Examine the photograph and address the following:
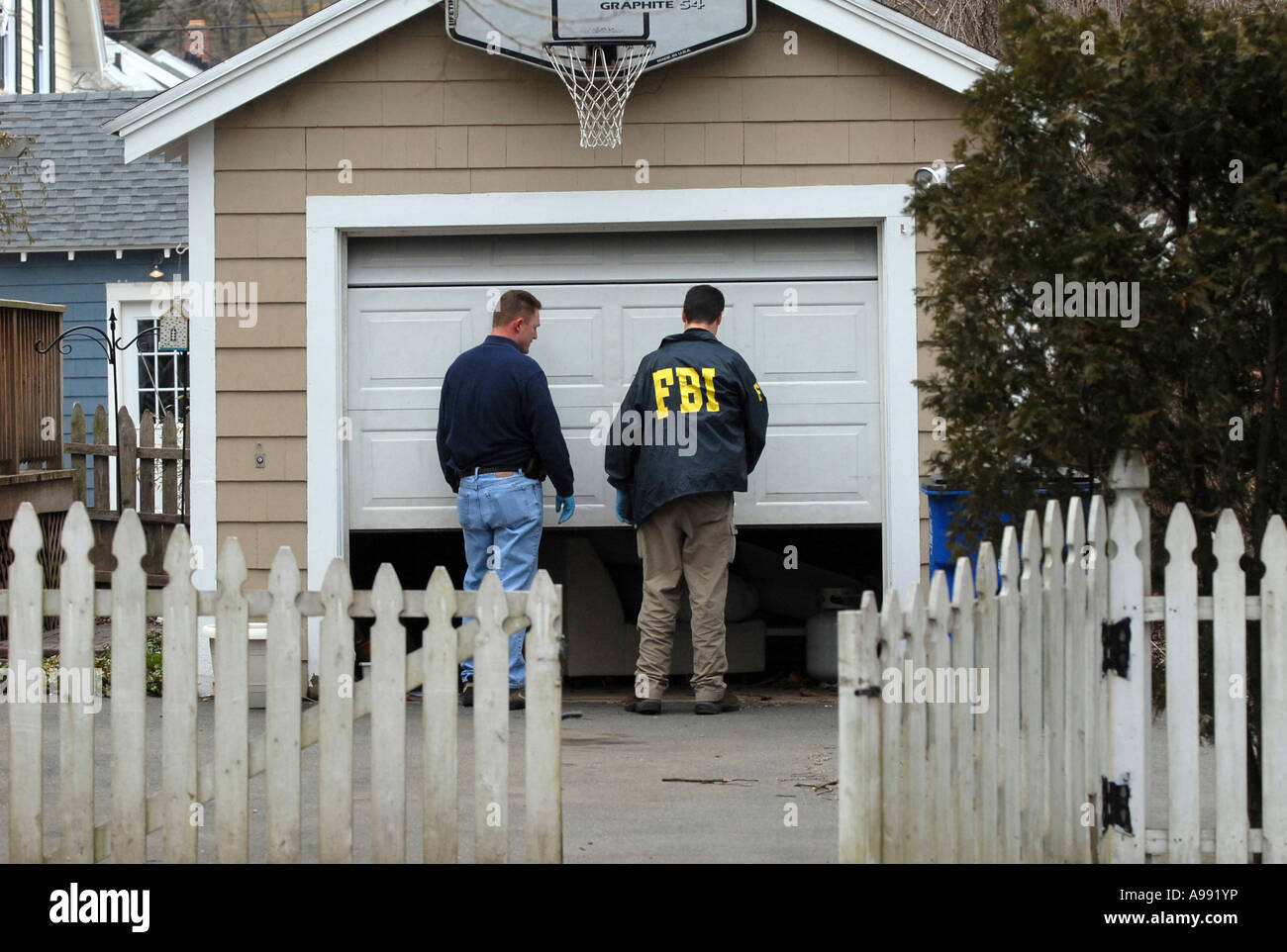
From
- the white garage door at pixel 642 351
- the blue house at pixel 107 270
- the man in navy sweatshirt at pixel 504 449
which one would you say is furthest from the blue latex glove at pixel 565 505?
the blue house at pixel 107 270

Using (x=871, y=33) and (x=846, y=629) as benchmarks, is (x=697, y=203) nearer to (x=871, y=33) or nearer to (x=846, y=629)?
(x=871, y=33)

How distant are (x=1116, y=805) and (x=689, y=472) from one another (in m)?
3.72

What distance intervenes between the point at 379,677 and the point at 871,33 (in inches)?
216

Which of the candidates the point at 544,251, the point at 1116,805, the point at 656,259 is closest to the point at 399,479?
the point at 544,251

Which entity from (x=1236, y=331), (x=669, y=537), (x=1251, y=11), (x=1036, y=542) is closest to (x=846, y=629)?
(x=1036, y=542)

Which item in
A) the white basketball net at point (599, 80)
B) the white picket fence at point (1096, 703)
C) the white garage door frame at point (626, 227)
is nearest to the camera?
the white picket fence at point (1096, 703)

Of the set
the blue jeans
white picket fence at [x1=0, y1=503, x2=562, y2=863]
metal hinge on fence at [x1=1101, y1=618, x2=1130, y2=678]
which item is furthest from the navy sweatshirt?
metal hinge on fence at [x1=1101, y1=618, x2=1130, y2=678]

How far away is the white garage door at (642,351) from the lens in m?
9.07

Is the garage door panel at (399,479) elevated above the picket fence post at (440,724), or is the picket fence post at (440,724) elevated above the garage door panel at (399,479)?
the garage door panel at (399,479)

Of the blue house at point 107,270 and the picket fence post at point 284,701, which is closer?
the picket fence post at point 284,701

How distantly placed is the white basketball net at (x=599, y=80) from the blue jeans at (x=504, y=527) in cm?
202

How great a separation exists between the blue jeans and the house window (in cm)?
981

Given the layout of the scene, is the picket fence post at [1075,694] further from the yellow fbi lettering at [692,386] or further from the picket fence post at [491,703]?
the yellow fbi lettering at [692,386]

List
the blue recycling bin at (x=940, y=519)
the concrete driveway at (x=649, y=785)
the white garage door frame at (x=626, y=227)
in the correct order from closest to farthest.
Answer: the concrete driveway at (x=649, y=785) < the blue recycling bin at (x=940, y=519) < the white garage door frame at (x=626, y=227)
